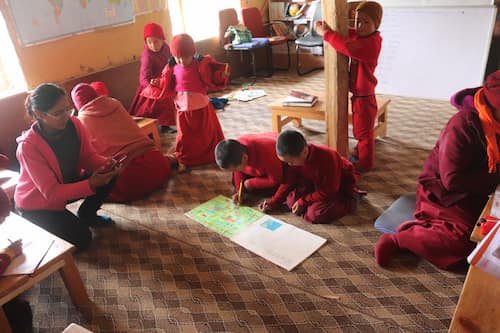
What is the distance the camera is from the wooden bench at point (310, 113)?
3047mm

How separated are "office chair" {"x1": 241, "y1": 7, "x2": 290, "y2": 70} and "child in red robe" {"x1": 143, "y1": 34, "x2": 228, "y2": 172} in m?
2.44

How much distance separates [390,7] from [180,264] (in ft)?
11.3

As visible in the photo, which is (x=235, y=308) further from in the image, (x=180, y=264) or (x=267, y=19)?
(x=267, y=19)

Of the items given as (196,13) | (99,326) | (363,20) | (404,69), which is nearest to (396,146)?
(363,20)

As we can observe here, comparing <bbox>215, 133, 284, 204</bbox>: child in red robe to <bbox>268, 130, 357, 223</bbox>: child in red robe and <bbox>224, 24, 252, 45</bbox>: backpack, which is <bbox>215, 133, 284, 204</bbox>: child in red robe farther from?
<bbox>224, 24, 252, 45</bbox>: backpack

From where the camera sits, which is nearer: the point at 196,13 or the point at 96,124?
the point at 96,124

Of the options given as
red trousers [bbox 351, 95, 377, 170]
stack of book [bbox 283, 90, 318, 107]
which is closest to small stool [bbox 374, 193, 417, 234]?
red trousers [bbox 351, 95, 377, 170]

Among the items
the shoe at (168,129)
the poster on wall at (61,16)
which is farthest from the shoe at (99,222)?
the poster on wall at (61,16)

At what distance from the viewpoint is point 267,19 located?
5859 millimetres

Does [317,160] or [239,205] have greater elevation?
[317,160]

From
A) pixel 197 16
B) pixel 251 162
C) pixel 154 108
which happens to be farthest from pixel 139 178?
pixel 197 16

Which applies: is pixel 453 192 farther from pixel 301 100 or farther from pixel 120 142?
pixel 120 142

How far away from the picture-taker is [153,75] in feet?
12.4

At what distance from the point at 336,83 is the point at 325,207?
2.75ft
